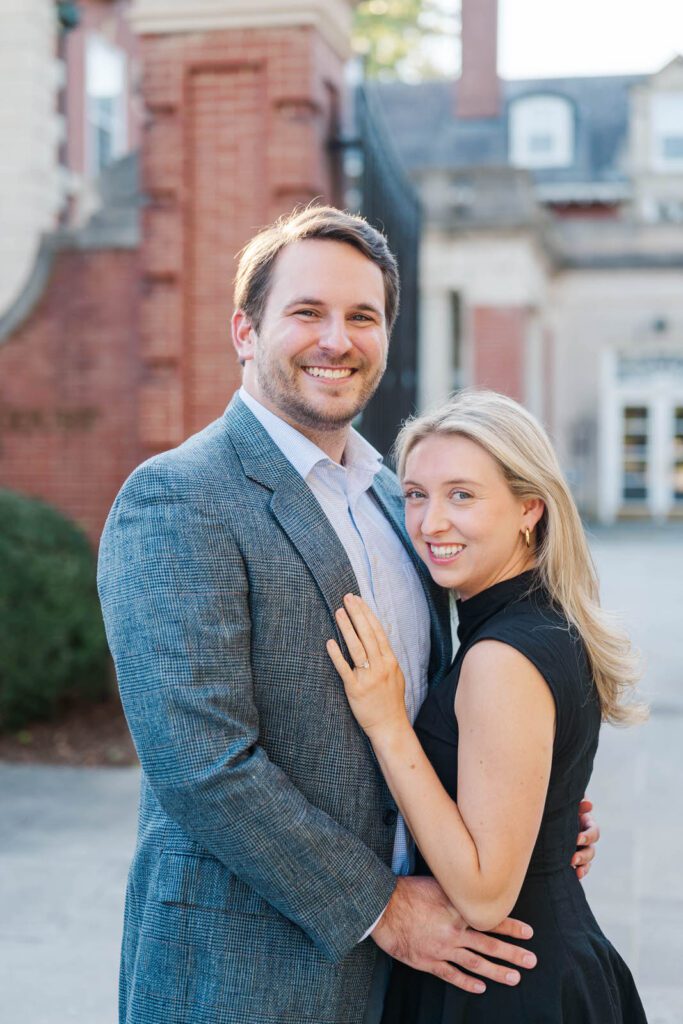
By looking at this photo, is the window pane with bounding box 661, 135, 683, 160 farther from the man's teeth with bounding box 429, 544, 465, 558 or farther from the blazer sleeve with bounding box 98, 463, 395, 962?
the blazer sleeve with bounding box 98, 463, 395, 962

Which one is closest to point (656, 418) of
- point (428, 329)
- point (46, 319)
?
point (428, 329)

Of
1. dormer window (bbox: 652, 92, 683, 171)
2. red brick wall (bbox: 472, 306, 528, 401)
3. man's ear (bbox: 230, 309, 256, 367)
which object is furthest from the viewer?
dormer window (bbox: 652, 92, 683, 171)

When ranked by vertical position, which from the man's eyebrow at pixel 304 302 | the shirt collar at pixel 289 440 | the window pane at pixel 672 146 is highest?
the window pane at pixel 672 146

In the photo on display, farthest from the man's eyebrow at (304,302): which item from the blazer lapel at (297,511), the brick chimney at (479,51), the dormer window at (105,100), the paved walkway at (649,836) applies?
the brick chimney at (479,51)

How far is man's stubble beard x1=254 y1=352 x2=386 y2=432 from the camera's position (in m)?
2.20

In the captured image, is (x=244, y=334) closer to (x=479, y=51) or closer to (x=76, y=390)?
(x=76, y=390)

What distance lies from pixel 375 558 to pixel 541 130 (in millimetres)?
27757

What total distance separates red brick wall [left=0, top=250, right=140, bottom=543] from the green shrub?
0.34 meters

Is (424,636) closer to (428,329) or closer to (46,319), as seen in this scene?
(46,319)

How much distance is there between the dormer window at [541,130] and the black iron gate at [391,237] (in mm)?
20731

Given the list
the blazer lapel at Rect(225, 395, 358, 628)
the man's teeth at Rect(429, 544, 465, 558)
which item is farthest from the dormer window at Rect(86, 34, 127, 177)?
the man's teeth at Rect(429, 544, 465, 558)

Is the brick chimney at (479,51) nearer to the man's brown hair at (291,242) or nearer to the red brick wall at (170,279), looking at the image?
the red brick wall at (170,279)

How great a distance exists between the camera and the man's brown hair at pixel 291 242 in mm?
2154

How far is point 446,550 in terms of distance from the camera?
2145mm
